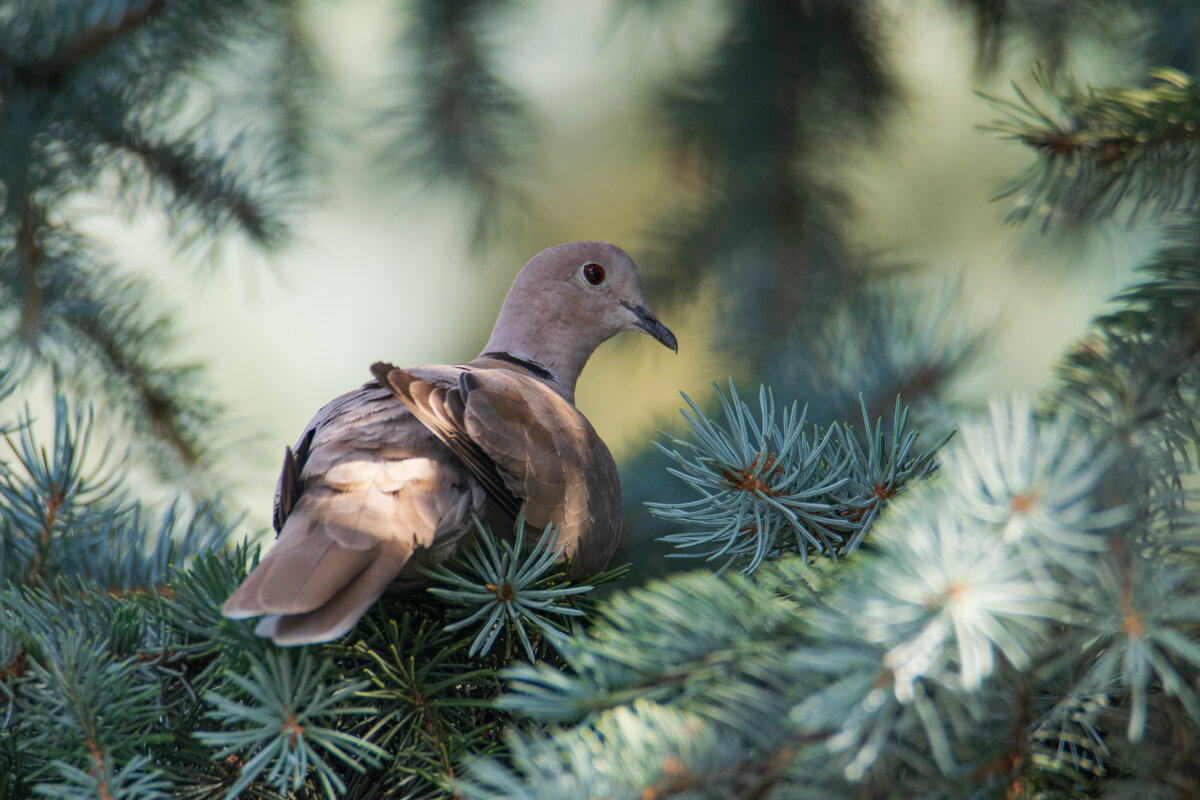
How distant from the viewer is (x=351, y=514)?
1308 mm

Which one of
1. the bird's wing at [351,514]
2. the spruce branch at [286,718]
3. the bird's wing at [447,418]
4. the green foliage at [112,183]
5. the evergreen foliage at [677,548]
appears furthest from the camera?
the green foliage at [112,183]

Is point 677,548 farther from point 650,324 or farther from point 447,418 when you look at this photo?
point 650,324

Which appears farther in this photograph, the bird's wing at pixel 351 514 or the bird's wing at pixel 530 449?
the bird's wing at pixel 530 449

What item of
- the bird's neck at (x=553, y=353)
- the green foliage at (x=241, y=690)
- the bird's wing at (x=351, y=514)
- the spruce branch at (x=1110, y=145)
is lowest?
the green foliage at (x=241, y=690)

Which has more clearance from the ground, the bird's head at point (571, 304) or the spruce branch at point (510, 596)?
the bird's head at point (571, 304)

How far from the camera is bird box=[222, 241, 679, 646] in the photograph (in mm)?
1146

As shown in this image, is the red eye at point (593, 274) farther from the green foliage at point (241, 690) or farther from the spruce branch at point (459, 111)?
the green foliage at point (241, 690)

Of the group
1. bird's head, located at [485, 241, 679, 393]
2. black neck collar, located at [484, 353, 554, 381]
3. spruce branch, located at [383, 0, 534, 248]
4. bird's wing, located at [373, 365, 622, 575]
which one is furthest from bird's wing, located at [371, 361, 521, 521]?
spruce branch, located at [383, 0, 534, 248]

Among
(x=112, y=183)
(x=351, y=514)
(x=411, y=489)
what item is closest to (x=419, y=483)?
(x=411, y=489)

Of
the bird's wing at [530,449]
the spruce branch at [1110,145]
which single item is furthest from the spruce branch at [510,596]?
the spruce branch at [1110,145]

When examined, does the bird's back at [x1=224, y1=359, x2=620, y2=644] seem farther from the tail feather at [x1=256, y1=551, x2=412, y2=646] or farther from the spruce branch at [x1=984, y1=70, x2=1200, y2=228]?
the spruce branch at [x1=984, y1=70, x2=1200, y2=228]

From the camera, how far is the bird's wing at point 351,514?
110cm

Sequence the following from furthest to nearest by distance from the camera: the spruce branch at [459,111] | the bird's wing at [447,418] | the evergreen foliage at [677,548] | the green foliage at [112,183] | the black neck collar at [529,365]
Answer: the spruce branch at [459,111], the black neck collar at [529,365], the green foliage at [112,183], the bird's wing at [447,418], the evergreen foliage at [677,548]

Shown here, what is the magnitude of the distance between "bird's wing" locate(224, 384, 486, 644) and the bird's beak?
937 mm
